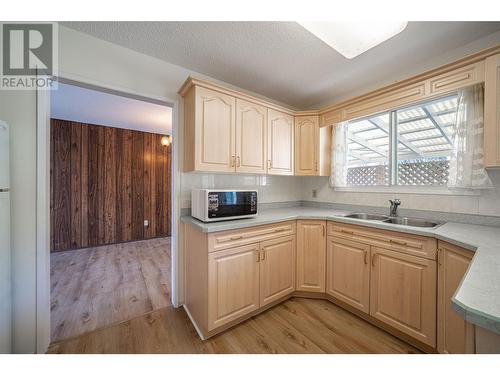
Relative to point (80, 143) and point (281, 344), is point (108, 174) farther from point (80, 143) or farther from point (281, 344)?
point (281, 344)

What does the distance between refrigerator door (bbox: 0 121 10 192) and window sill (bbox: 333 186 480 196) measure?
119 inches

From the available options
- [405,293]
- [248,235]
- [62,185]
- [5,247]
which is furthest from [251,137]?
[62,185]

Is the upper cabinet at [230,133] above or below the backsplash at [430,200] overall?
above

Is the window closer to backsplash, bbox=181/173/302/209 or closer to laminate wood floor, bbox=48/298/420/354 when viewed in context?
backsplash, bbox=181/173/302/209

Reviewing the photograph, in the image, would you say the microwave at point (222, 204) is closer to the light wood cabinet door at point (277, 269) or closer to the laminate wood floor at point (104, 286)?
the light wood cabinet door at point (277, 269)

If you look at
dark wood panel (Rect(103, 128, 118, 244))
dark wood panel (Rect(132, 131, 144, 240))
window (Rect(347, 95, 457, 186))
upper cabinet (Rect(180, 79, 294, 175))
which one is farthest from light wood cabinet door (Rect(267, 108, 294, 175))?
dark wood panel (Rect(103, 128, 118, 244))

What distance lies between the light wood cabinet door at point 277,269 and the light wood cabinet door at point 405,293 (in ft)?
2.37

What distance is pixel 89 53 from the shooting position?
1601 millimetres

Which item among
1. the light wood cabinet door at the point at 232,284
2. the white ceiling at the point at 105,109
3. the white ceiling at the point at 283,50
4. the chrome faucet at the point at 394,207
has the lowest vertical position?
the light wood cabinet door at the point at 232,284

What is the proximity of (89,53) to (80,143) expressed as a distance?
288 cm

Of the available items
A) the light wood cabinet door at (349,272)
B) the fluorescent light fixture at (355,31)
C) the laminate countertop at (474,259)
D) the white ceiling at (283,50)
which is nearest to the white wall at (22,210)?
the white ceiling at (283,50)

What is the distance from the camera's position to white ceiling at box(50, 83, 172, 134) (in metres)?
2.63

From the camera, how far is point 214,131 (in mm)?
1854

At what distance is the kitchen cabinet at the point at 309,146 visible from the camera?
252 centimetres
